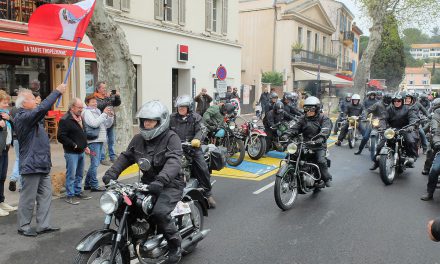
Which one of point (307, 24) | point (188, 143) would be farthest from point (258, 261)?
point (307, 24)

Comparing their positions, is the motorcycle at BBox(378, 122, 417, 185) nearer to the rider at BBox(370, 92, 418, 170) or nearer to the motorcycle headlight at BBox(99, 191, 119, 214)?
the rider at BBox(370, 92, 418, 170)

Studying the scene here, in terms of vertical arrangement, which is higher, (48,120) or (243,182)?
(48,120)

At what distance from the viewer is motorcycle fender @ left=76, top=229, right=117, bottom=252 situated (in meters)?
3.20

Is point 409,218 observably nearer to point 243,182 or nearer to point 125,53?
point 243,182

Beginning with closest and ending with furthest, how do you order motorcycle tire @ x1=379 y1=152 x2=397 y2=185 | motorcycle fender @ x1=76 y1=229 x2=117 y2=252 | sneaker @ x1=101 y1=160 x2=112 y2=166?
motorcycle fender @ x1=76 y1=229 x2=117 y2=252, motorcycle tire @ x1=379 y1=152 x2=397 y2=185, sneaker @ x1=101 y1=160 x2=112 y2=166

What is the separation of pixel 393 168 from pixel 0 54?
1095 centimetres

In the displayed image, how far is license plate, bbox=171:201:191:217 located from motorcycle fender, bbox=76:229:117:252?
0.73 metres

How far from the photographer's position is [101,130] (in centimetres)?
729

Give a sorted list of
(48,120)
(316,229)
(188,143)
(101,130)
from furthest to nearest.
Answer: (48,120) < (101,130) < (188,143) < (316,229)

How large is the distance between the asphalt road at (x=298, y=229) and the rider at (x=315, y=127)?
0.60 metres

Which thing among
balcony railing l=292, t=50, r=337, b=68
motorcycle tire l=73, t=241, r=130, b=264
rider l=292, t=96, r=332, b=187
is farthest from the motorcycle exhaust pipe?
balcony railing l=292, t=50, r=337, b=68

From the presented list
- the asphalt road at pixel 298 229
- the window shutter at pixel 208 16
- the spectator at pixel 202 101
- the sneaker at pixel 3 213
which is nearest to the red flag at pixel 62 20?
the asphalt road at pixel 298 229

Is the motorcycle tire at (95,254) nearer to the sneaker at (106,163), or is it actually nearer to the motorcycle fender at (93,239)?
the motorcycle fender at (93,239)

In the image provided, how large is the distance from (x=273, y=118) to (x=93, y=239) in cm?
791
